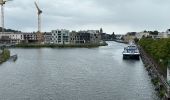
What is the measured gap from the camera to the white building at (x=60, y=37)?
5118 inches

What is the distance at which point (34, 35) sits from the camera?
13925cm

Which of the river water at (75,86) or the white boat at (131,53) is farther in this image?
the white boat at (131,53)

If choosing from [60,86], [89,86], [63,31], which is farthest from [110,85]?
[63,31]

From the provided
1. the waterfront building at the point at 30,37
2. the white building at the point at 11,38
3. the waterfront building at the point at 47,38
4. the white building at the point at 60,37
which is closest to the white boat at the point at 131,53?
the white building at the point at 60,37

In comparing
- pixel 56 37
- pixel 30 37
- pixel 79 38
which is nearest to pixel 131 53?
pixel 56 37

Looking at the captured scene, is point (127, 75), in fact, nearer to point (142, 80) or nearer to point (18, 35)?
point (142, 80)

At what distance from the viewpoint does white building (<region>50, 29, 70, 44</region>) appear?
13000 centimetres

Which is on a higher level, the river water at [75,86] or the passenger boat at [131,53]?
the passenger boat at [131,53]

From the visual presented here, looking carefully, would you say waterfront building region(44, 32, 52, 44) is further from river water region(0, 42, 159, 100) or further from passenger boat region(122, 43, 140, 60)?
river water region(0, 42, 159, 100)

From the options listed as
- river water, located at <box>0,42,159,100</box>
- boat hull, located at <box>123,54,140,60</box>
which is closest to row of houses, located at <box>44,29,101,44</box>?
boat hull, located at <box>123,54,140,60</box>

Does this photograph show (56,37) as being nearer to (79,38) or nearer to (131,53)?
(79,38)

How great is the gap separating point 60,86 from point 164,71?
732 centimetres

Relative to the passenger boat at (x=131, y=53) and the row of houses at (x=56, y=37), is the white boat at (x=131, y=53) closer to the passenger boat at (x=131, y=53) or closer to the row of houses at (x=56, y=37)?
the passenger boat at (x=131, y=53)

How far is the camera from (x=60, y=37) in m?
130
